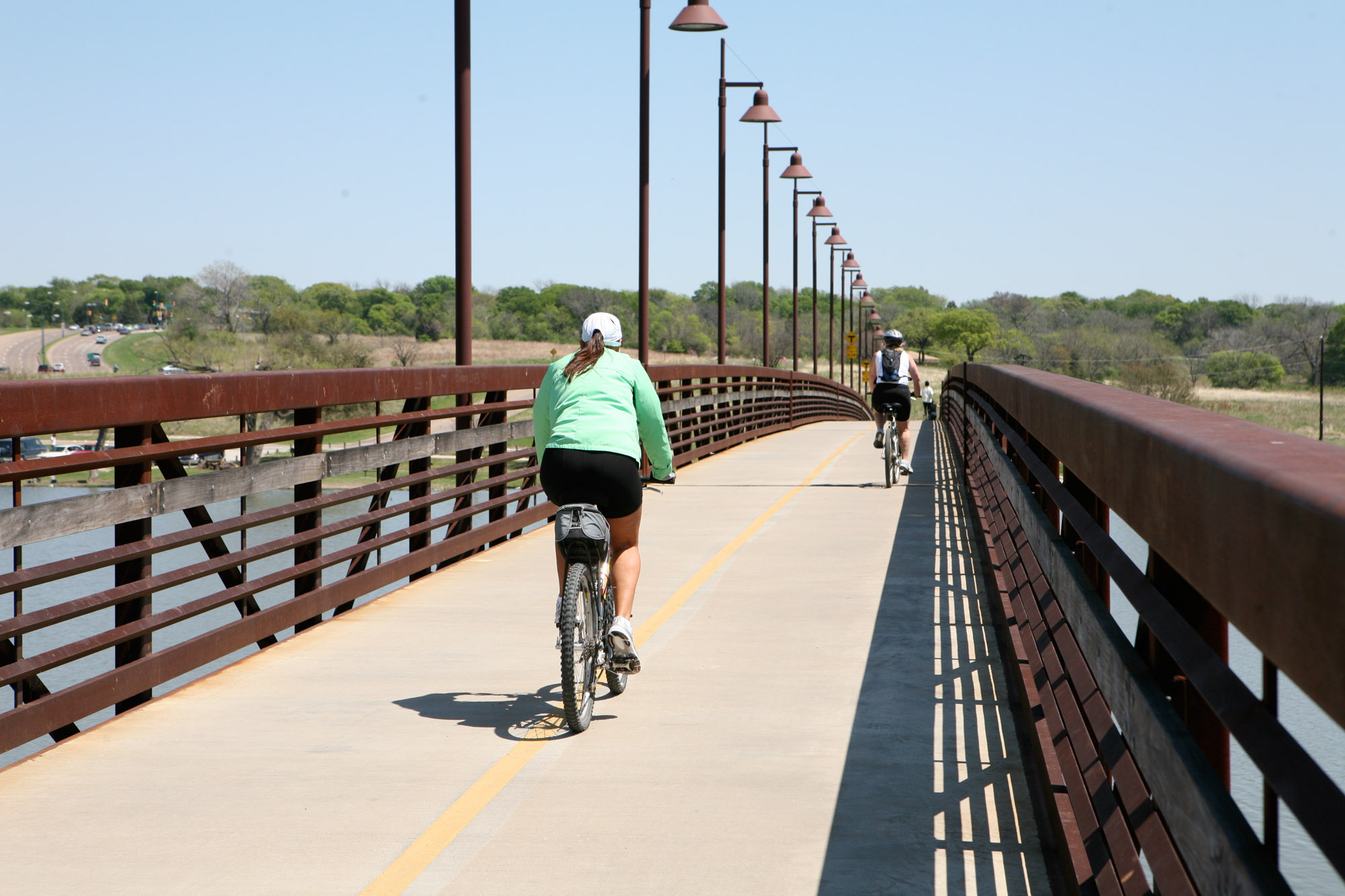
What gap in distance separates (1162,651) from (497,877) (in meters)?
2.25

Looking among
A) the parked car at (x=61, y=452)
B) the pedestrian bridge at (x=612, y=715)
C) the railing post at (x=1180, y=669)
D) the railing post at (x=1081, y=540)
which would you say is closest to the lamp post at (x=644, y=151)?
the parked car at (x=61, y=452)

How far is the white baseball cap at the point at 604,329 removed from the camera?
670cm

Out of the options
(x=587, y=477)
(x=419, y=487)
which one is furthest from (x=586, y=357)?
(x=419, y=487)

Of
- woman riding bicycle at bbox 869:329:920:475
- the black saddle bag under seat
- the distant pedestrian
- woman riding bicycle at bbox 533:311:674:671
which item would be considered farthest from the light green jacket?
the distant pedestrian

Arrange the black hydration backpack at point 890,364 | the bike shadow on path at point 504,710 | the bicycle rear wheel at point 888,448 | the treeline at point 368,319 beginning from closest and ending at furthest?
the bike shadow on path at point 504,710
the bicycle rear wheel at point 888,448
the black hydration backpack at point 890,364
the treeline at point 368,319

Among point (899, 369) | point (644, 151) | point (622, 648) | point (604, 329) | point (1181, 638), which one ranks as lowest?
point (622, 648)

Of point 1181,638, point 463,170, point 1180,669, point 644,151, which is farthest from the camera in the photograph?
point 644,151

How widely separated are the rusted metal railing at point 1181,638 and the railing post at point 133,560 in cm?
400

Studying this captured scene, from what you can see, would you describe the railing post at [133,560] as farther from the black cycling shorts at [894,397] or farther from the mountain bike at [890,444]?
the black cycling shorts at [894,397]

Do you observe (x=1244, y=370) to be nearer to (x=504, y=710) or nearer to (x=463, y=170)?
(x=463, y=170)

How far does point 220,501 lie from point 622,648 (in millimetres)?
3092

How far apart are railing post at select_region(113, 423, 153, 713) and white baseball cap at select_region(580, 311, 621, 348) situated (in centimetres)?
209

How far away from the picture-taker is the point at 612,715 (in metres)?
6.51

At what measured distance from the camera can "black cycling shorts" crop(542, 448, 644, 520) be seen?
21.1ft
